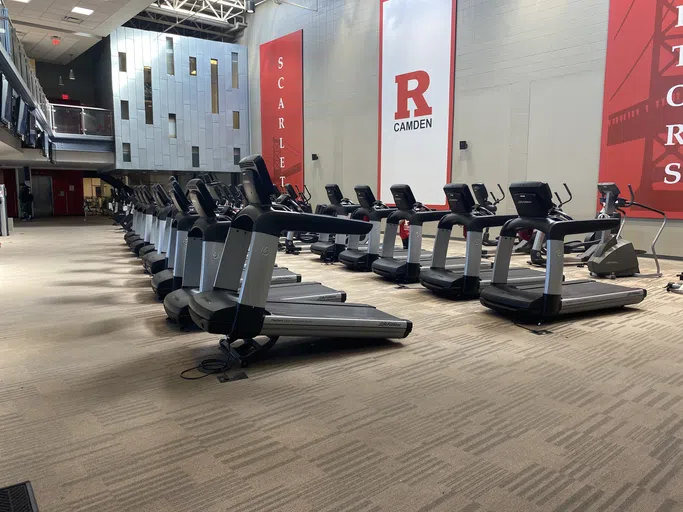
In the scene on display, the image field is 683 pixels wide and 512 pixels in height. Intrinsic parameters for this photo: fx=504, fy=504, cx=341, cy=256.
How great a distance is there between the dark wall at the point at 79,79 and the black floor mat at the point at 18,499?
2055 cm

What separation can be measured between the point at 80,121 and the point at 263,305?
1574 cm

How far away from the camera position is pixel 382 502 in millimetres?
1783

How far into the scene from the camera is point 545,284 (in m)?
4.17

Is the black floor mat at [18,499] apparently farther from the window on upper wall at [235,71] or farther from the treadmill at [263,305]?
the window on upper wall at [235,71]

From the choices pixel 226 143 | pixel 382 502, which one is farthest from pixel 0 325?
pixel 226 143

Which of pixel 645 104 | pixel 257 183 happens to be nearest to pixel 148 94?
pixel 645 104

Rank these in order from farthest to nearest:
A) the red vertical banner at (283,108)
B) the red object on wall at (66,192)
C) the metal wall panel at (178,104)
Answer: the red object on wall at (66,192) < the metal wall panel at (178,104) < the red vertical banner at (283,108)

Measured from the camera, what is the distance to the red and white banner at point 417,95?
11.5 metres

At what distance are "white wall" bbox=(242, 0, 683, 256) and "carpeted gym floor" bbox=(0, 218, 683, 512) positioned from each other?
5761 mm

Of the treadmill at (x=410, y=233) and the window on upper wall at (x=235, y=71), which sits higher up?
the window on upper wall at (x=235, y=71)

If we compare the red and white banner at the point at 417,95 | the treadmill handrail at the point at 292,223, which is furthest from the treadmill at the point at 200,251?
the red and white banner at the point at 417,95

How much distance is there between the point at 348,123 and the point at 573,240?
7.19 m

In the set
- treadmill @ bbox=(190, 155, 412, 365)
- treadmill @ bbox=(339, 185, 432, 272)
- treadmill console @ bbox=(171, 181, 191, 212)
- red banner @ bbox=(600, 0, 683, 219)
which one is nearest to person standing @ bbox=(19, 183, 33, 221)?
treadmill @ bbox=(339, 185, 432, 272)

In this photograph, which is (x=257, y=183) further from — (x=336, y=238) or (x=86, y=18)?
(x=86, y=18)
